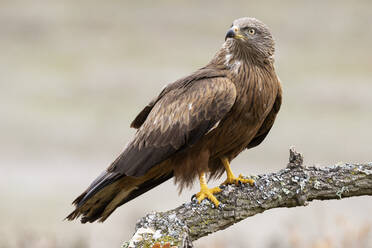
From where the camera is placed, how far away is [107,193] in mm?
6551

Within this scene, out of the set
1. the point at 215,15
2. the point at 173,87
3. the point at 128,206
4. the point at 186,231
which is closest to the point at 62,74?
the point at 215,15

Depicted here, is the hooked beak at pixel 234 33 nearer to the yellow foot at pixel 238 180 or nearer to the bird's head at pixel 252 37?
the bird's head at pixel 252 37

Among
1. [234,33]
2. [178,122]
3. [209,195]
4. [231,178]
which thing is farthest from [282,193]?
[234,33]

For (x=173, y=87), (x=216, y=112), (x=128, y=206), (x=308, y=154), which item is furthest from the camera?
(x=308, y=154)

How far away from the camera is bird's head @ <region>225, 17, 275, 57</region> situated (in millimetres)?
6723

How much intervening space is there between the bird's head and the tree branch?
1.35m

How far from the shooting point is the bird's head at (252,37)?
6.72 metres

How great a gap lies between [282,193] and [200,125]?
99cm

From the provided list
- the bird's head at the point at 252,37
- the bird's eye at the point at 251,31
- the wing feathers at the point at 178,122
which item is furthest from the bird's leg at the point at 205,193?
the bird's eye at the point at 251,31

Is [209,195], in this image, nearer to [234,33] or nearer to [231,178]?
[231,178]

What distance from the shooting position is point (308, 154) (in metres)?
16.8

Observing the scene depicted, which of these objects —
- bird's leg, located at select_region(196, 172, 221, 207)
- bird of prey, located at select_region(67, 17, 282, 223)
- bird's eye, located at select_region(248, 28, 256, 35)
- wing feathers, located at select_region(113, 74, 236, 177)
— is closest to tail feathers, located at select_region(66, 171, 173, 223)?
bird of prey, located at select_region(67, 17, 282, 223)

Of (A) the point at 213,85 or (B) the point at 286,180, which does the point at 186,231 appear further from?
(A) the point at 213,85

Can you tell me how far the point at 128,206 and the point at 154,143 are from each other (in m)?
6.93
